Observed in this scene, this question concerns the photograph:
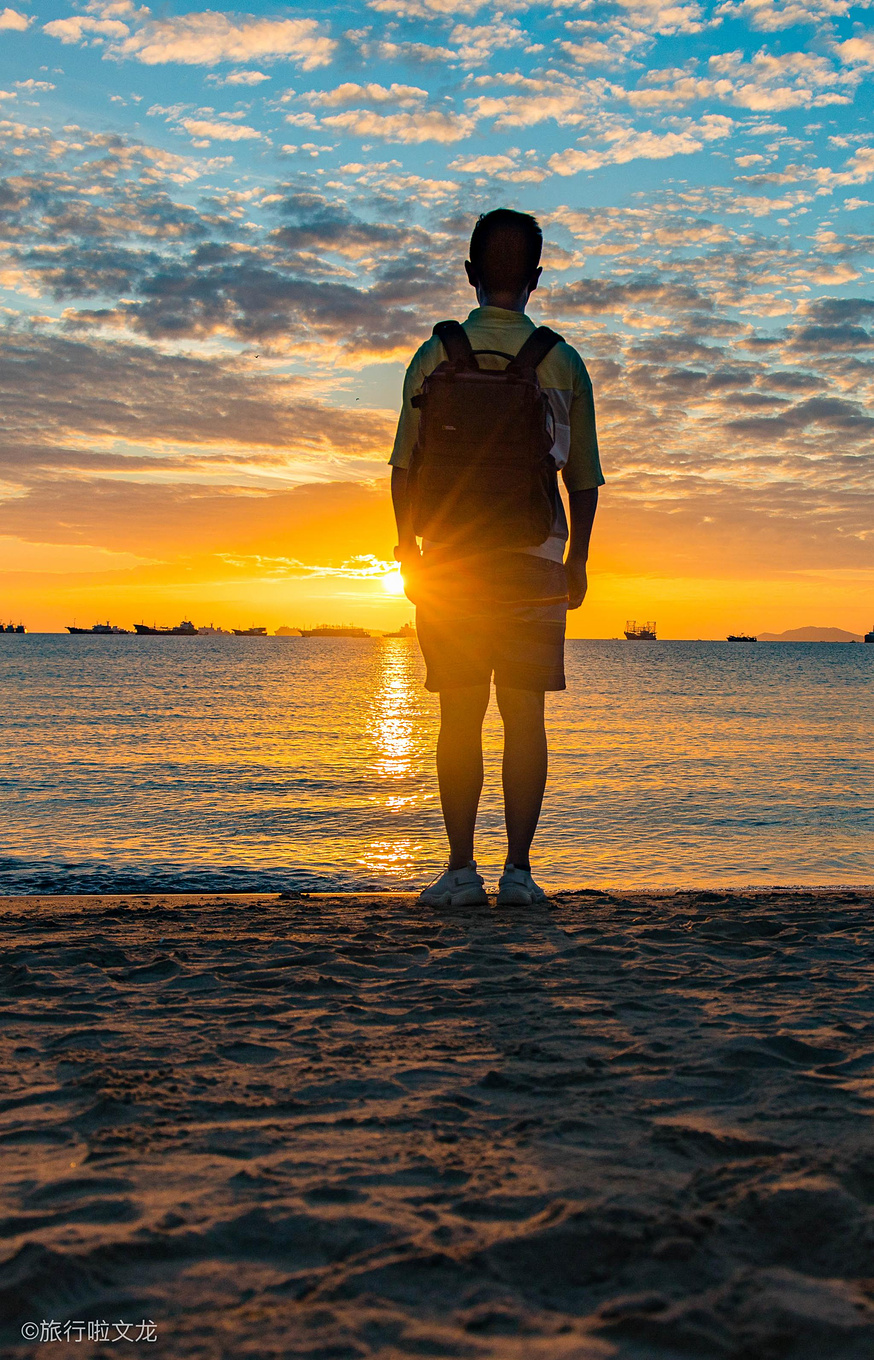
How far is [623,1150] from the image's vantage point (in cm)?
173

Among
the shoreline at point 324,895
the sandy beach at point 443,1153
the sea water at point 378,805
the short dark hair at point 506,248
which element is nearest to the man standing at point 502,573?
the short dark hair at point 506,248

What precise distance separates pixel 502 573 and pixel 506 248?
4.48 ft

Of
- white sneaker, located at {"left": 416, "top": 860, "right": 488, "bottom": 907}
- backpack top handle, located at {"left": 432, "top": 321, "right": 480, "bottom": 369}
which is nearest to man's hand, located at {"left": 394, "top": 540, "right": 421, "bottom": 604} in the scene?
backpack top handle, located at {"left": 432, "top": 321, "right": 480, "bottom": 369}

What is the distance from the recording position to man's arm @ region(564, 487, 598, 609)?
12.6 feet

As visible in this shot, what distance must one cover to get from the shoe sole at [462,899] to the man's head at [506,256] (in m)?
2.50

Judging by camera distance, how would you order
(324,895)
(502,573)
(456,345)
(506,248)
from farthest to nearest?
(324,895) < (506,248) < (502,573) < (456,345)

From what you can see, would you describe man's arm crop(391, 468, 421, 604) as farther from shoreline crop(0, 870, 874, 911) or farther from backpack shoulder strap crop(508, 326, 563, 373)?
shoreline crop(0, 870, 874, 911)

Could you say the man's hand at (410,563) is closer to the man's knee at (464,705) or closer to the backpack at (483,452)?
the backpack at (483,452)

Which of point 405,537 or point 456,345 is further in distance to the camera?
point 405,537

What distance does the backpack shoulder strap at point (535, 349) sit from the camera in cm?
350

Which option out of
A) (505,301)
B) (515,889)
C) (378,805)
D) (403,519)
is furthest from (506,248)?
(378,805)

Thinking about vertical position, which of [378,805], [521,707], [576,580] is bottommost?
[378,805]

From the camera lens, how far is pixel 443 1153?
174 cm

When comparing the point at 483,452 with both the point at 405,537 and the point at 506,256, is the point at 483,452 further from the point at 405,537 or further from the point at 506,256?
the point at 506,256
